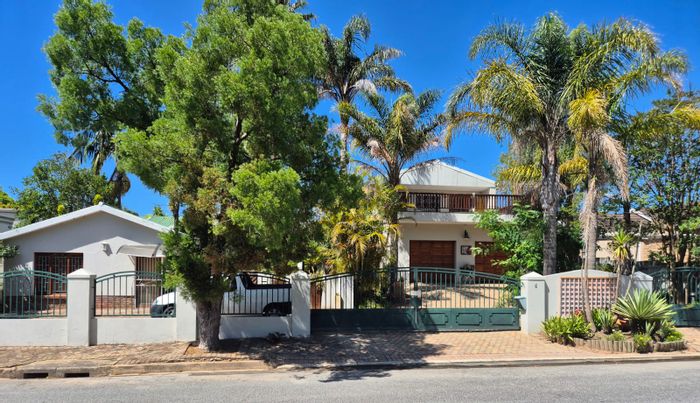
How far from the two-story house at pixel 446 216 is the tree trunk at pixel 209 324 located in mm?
11675

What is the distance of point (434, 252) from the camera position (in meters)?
22.0

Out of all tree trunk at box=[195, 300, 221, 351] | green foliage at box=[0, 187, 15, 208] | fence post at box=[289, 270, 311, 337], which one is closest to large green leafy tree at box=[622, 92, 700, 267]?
fence post at box=[289, 270, 311, 337]

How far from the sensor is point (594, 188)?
1110cm

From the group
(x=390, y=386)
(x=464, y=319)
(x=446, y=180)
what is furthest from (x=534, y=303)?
A: (x=446, y=180)

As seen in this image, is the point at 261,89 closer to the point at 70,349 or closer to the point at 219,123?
the point at 219,123

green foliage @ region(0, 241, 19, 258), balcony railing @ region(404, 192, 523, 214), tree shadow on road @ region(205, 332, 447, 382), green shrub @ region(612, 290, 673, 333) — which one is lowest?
tree shadow on road @ region(205, 332, 447, 382)

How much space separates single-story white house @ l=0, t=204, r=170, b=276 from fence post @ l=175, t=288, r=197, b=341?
612cm

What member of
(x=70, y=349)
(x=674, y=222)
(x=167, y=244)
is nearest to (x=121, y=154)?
(x=167, y=244)

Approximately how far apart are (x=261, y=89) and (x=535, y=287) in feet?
26.8

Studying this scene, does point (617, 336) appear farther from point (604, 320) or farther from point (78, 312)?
point (78, 312)

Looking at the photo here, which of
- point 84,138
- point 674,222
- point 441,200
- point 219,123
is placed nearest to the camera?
point 219,123

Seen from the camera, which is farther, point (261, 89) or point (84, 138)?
point (84, 138)

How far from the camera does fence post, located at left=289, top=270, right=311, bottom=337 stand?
10500mm

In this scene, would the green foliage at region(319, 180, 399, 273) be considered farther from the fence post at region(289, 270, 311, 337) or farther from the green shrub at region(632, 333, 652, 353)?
the green shrub at region(632, 333, 652, 353)
